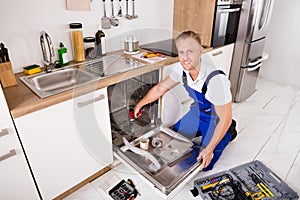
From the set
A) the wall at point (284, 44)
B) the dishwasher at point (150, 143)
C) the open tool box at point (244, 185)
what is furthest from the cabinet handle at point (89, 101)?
the wall at point (284, 44)

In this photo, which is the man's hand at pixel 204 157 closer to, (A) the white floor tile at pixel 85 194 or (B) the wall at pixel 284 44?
(A) the white floor tile at pixel 85 194

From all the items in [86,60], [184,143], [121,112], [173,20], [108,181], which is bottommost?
[108,181]

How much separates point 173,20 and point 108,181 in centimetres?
162

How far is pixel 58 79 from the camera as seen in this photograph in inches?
55.9

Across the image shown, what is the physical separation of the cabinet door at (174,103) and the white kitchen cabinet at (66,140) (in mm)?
542

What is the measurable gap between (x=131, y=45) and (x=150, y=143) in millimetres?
784

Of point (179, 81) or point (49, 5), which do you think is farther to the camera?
point (179, 81)

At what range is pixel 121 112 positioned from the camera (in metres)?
1.69

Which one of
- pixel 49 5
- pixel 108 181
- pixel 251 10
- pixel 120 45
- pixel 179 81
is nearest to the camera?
pixel 49 5

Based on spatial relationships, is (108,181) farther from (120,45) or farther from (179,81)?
(120,45)

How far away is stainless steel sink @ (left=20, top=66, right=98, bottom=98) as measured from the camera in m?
1.26

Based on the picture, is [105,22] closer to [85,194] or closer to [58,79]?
[58,79]

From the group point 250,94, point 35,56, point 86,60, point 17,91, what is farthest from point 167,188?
point 250,94

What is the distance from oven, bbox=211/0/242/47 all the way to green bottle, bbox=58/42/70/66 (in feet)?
4.25
